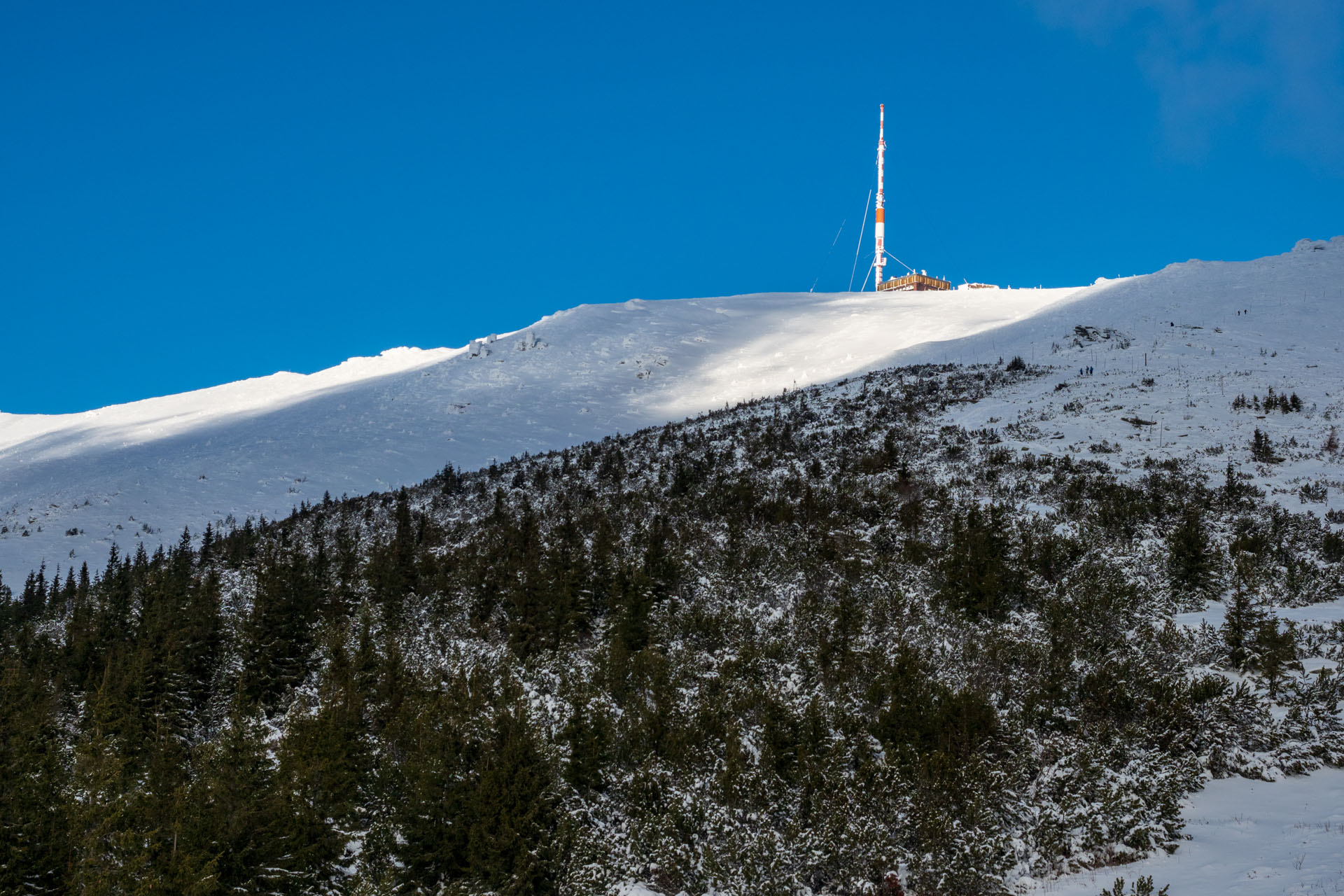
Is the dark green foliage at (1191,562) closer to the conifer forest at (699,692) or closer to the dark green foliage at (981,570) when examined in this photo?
the conifer forest at (699,692)

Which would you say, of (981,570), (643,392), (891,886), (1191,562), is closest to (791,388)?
(643,392)

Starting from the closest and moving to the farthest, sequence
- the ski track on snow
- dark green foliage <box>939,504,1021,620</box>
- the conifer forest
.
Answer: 1. the conifer forest
2. the ski track on snow
3. dark green foliage <box>939,504,1021,620</box>

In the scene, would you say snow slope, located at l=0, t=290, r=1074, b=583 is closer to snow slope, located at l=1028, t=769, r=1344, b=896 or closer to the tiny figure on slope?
the tiny figure on slope

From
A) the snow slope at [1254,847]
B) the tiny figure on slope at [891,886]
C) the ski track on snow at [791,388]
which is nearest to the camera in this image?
the snow slope at [1254,847]

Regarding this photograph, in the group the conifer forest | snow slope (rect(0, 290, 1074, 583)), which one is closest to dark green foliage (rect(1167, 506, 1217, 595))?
the conifer forest

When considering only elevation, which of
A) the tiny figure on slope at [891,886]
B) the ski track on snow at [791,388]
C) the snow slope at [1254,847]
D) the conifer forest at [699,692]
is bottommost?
the tiny figure on slope at [891,886]

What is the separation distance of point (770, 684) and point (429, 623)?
818 cm

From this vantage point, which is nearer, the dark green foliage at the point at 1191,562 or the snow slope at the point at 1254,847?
the snow slope at the point at 1254,847

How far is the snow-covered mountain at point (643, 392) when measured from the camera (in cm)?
3086

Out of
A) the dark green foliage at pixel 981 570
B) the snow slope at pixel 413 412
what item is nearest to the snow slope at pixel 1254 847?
the dark green foliage at pixel 981 570

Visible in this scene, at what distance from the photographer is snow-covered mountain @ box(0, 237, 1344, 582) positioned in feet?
101

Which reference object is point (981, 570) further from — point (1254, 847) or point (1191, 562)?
point (1254, 847)

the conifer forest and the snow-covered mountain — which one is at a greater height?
the snow-covered mountain

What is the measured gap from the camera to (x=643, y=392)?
49.7 m
